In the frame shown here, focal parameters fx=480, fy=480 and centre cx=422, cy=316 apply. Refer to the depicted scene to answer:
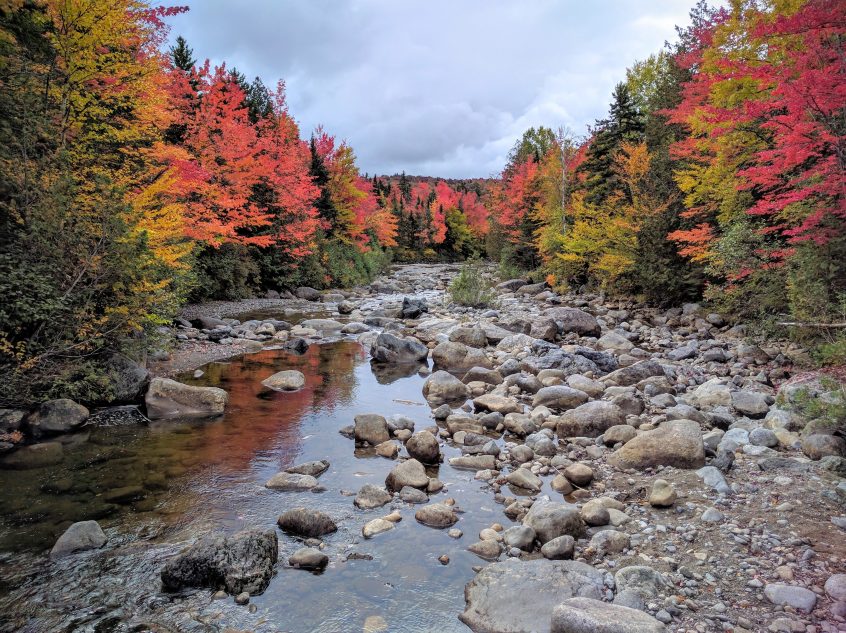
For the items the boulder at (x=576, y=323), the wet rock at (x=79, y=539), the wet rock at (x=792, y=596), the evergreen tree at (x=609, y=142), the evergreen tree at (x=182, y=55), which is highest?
the evergreen tree at (x=182, y=55)

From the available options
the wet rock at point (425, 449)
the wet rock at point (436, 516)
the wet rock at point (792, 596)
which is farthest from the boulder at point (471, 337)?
the wet rock at point (792, 596)

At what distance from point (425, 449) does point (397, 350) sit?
7.39m

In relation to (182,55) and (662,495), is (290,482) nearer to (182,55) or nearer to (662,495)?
(662,495)

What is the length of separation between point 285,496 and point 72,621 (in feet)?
8.53

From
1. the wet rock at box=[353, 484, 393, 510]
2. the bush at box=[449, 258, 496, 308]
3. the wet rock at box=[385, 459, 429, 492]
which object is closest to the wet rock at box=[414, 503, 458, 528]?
the wet rock at box=[353, 484, 393, 510]

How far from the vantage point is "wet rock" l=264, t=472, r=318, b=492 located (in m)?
6.61

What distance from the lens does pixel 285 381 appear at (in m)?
11.4

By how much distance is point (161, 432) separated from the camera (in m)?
Answer: 8.53

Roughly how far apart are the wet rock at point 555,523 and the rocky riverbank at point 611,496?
0.02 m

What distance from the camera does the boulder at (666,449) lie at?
21.2 feet

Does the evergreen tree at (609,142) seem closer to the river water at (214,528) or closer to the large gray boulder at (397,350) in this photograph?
the large gray boulder at (397,350)

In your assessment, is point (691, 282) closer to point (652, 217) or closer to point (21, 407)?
point (652, 217)

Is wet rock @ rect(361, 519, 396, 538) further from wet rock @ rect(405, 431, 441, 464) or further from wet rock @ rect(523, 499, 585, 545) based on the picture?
wet rock @ rect(405, 431, 441, 464)

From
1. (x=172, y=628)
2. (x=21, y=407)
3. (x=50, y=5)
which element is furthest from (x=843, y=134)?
(x=50, y=5)
